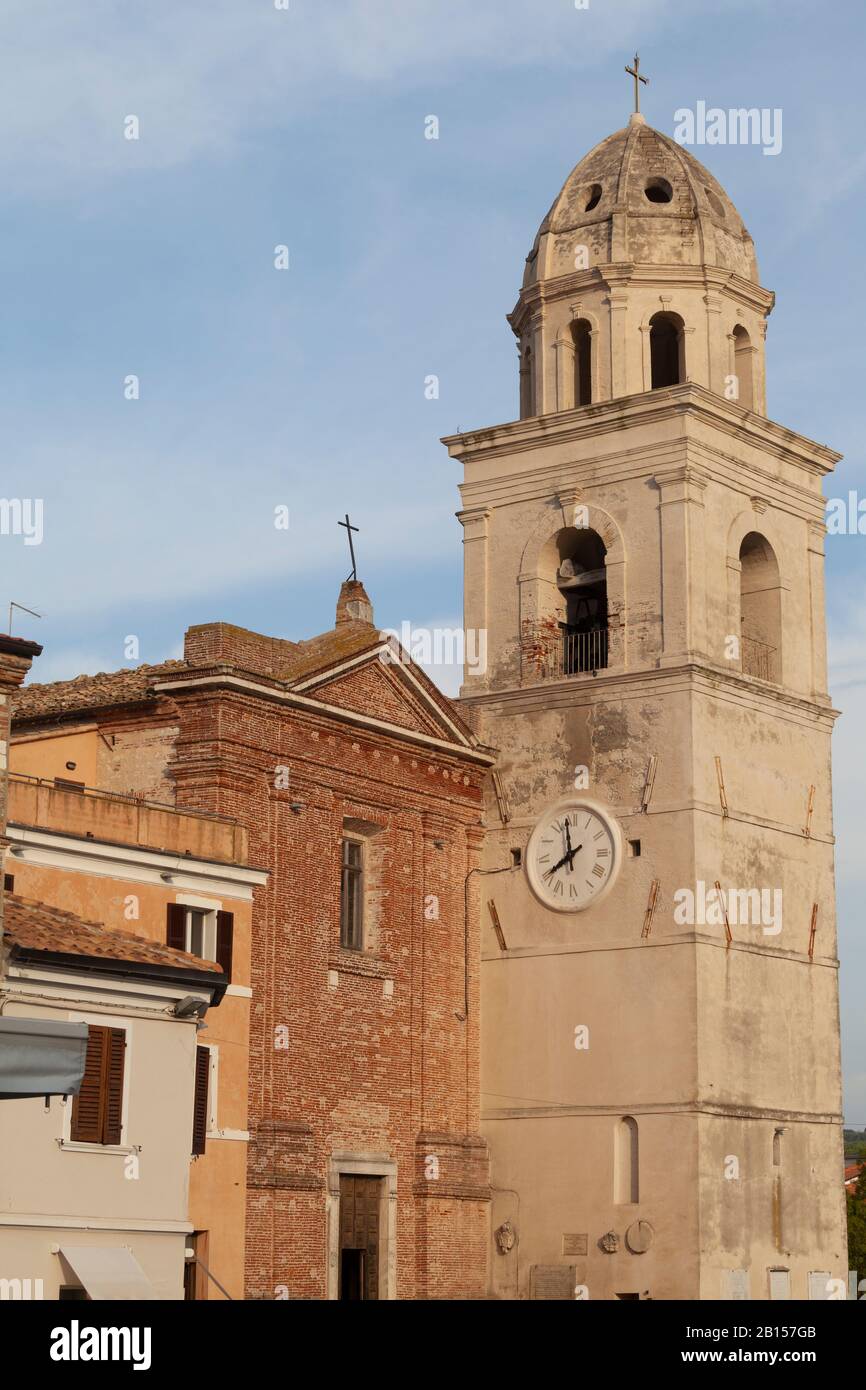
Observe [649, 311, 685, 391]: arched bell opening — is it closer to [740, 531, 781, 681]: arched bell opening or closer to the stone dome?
the stone dome

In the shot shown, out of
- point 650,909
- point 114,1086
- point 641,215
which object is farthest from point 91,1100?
point 641,215

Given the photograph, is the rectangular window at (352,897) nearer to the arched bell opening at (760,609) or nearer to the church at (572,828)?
the church at (572,828)

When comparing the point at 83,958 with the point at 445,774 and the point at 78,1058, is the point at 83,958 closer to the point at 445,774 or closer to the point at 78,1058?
the point at 78,1058

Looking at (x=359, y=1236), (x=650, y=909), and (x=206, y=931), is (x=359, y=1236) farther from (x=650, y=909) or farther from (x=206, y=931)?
(x=650, y=909)

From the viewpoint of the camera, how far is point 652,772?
120 feet

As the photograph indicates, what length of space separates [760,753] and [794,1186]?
6.90m

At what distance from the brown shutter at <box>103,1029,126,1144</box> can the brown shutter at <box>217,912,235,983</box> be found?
620cm

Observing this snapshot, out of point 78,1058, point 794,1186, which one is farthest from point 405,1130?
point 78,1058

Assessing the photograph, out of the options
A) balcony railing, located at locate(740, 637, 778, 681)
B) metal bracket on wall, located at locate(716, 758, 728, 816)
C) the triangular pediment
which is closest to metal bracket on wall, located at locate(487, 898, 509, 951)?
the triangular pediment

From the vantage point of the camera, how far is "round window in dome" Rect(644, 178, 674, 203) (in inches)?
1572

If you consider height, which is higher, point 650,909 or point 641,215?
point 641,215

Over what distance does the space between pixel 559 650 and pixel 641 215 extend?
752 centimetres

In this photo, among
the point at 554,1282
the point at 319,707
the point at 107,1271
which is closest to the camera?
the point at 107,1271

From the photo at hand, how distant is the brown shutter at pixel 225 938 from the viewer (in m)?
31.3
